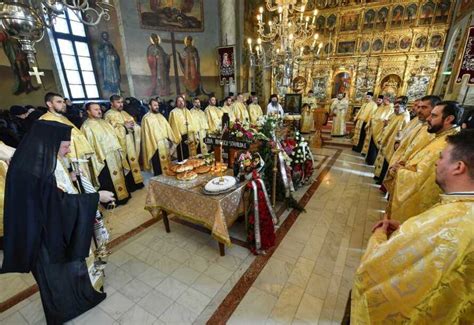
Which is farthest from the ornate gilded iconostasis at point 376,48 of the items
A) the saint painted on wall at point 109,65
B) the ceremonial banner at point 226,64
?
the saint painted on wall at point 109,65

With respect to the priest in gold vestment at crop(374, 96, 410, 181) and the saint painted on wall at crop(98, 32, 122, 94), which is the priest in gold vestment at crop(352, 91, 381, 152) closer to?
the priest in gold vestment at crop(374, 96, 410, 181)

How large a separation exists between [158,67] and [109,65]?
2220mm

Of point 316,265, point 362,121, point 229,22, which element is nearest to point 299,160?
point 316,265

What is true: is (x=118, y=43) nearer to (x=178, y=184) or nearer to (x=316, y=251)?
(x=178, y=184)

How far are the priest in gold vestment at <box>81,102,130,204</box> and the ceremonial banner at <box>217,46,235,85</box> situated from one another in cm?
937

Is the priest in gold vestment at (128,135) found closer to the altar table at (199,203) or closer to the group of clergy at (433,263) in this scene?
the altar table at (199,203)

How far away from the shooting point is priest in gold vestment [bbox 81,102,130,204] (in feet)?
13.5

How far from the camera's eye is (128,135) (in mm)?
5160

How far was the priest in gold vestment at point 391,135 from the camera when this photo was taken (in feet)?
16.4

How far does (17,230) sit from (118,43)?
34.0ft

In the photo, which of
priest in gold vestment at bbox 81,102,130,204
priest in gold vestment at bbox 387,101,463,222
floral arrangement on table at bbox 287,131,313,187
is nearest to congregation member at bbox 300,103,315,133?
floral arrangement on table at bbox 287,131,313,187

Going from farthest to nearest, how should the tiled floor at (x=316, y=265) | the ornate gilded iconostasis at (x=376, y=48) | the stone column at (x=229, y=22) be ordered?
the ornate gilded iconostasis at (x=376, y=48) → the stone column at (x=229, y=22) → the tiled floor at (x=316, y=265)

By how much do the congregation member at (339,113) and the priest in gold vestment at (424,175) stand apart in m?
8.66

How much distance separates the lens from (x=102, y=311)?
231 cm
